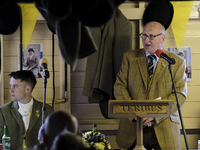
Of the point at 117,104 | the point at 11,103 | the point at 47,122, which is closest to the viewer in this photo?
the point at 47,122

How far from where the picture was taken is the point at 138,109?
1.71 metres

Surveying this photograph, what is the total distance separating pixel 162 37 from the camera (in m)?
2.43

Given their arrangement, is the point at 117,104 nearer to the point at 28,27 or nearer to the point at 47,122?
the point at 47,122

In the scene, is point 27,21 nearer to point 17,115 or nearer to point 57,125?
point 17,115

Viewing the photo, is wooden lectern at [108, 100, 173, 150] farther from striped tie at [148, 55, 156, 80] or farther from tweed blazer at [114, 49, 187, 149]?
striped tie at [148, 55, 156, 80]

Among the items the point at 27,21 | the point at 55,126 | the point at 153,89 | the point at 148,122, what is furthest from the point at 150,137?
the point at 55,126

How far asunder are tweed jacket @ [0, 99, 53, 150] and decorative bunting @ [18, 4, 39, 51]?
641 mm

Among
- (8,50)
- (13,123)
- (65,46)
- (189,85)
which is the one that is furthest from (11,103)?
(65,46)

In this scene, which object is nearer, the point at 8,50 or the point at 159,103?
the point at 159,103

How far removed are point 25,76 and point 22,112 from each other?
328mm

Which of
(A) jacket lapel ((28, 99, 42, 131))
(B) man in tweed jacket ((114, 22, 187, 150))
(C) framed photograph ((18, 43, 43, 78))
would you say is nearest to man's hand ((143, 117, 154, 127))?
(B) man in tweed jacket ((114, 22, 187, 150))

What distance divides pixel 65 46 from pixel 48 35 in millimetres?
2314

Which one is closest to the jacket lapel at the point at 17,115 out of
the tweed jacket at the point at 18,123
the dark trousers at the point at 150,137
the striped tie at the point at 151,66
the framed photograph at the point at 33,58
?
the tweed jacket at the point at 18,123

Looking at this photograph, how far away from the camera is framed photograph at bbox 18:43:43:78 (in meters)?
2.85
